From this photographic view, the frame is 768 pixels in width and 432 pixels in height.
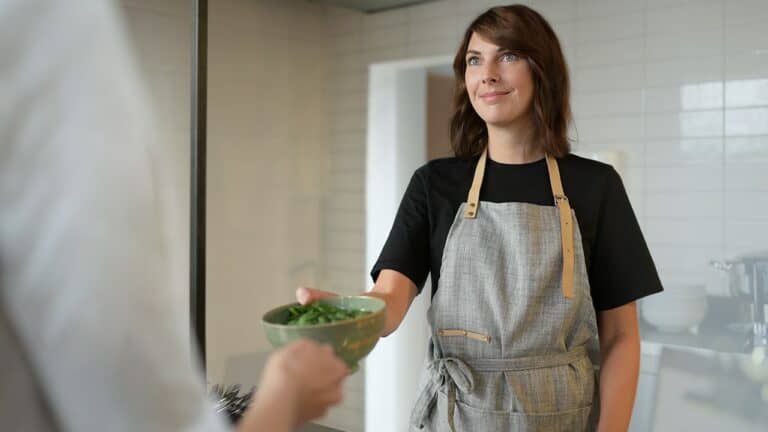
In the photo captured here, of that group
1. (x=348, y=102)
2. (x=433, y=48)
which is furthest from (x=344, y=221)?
(x=433, y=48)

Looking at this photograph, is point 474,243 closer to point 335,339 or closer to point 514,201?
point 514,201

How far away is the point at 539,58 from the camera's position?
1324 millimetres

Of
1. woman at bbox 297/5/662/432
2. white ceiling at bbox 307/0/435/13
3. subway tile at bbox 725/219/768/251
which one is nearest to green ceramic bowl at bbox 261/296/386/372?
woman at bbox 297/5/662/432

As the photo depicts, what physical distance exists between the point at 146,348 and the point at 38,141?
12 cm

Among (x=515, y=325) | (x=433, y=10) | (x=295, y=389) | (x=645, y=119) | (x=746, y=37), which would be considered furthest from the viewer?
(x=433, y=10)

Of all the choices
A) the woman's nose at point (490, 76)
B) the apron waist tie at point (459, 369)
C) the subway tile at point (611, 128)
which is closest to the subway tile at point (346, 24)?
the subway tile at point (611, 128)

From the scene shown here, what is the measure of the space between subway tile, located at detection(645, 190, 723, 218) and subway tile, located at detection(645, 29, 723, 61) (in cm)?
51

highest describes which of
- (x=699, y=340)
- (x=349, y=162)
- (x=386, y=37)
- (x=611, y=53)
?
(x=386, y=37)

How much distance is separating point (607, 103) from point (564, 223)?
1.74 m

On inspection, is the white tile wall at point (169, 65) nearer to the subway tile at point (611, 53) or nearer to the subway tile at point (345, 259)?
the subway tile at point (345, 259)

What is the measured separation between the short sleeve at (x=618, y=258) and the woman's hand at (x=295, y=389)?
2.89ft

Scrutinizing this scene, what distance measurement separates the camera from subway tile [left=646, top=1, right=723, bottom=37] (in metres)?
2.66

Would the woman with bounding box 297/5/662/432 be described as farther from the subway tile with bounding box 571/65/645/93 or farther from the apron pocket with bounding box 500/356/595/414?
the subway tile with bounding box 571/65/645/93

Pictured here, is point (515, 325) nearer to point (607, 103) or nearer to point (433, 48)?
point (607, 103)
